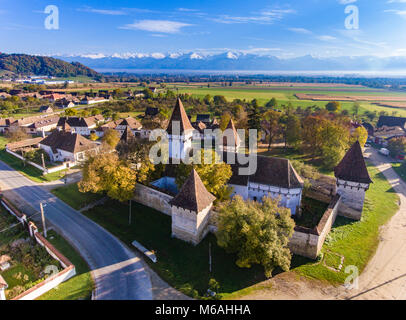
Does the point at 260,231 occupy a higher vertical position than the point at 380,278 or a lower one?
higher

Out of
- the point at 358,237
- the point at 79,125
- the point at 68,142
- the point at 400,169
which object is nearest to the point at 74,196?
the point at 68,142

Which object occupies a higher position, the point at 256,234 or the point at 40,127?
the point at 40,127

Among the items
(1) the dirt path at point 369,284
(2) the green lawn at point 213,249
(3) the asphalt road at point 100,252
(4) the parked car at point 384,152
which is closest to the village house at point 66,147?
(3) the asphalt road at point 100,252

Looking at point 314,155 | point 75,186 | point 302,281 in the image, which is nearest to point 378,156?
point 314,155

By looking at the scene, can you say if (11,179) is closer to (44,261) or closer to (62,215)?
(62,215)

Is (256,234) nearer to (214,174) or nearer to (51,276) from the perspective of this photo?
(214,174)

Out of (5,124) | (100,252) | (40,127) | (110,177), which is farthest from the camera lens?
(5,124)

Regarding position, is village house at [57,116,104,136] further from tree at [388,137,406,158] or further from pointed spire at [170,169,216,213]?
tree at [388,137,406,158]
